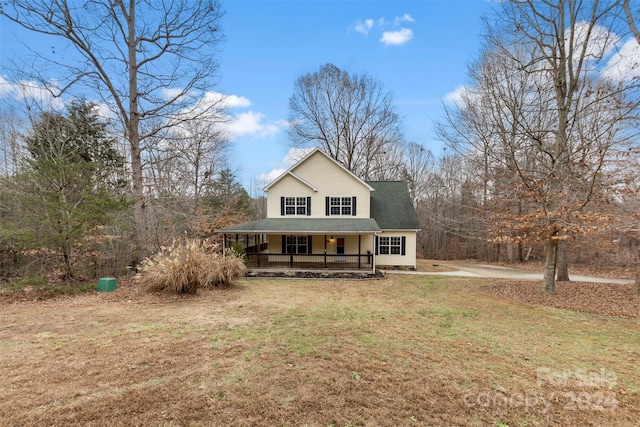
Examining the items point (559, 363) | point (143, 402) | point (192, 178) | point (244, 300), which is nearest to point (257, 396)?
point (143, 402)

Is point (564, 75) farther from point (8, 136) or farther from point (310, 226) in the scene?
point (8, 136)

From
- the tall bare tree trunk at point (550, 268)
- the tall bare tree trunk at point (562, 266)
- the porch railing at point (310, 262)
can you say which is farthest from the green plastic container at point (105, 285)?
the tall bare tree trunk at point (562, 266)

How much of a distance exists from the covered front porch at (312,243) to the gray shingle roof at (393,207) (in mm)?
1531

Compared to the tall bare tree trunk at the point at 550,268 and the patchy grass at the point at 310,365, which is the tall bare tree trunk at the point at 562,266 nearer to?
the tall bare tree trunk at the point at 550,268

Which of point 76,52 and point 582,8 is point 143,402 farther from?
point 582,8

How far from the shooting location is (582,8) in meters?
9.41

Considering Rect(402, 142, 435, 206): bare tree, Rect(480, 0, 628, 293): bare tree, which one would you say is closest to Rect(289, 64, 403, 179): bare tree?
Rect(402, 142, 435, 206): bare tree

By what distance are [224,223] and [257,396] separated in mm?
20021

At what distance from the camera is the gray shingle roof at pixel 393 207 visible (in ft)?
55.5

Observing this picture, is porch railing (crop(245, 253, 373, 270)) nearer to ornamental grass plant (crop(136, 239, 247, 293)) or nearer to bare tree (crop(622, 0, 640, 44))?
ornamental grass plant (crop(136, 239, 247, 293))

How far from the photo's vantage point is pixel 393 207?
18188 mm

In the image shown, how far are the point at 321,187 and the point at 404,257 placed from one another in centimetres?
652

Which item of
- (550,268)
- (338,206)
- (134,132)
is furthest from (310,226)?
(550,268)

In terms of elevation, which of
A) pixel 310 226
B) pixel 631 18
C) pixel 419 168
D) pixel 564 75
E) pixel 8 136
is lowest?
pixel 310 226
